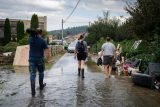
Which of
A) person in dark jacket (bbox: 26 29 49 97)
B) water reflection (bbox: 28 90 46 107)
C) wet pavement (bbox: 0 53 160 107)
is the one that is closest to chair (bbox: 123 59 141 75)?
wet pavement (bbox: 0 53 160 107)

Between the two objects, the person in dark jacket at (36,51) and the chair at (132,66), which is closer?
the person in dark jacket at (36,51)

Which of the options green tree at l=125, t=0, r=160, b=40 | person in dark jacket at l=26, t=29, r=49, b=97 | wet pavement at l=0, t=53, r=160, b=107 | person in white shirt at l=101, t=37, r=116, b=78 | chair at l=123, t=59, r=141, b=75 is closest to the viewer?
wet pavement at l=0, t=53, r=160, b=107

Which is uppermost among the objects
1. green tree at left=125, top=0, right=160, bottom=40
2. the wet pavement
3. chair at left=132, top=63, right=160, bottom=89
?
green tree at left=125, top=0, right=160, bottom=40

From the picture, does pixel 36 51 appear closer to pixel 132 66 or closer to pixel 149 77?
pixel 149 77

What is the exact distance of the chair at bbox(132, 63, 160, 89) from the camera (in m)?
15.0

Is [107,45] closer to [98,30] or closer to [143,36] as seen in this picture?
[143,36]

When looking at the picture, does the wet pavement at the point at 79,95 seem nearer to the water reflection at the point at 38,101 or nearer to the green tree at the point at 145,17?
the water reflection at the point at 38,101

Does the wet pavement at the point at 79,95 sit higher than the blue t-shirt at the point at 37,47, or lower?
lower

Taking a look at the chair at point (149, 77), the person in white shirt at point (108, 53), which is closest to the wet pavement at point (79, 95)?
the chair at point (149, 77)

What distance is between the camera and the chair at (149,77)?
49.4 feet

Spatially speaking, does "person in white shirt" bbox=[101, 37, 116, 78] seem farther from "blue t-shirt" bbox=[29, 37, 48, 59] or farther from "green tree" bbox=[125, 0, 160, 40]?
"blue t-shirt" bbox=[29, 37, 48, 59]

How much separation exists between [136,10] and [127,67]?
271 cm

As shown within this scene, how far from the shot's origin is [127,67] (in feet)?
66.4

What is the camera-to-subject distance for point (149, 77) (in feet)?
49.3
